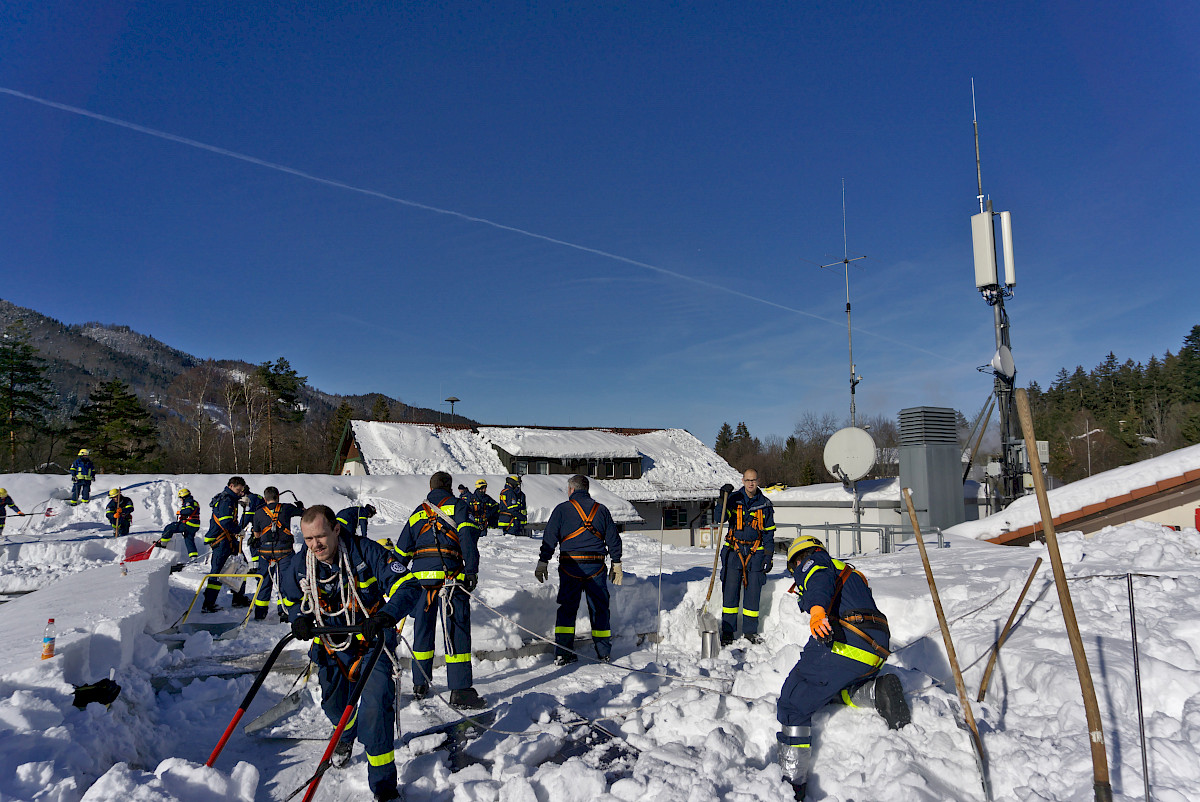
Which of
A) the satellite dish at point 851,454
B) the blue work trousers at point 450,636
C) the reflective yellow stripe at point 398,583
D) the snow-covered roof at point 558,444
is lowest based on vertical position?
the blue work trousers at point 450,636

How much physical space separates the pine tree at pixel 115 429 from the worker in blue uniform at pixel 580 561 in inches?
1572

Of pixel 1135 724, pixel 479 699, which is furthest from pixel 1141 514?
pixel 479 699

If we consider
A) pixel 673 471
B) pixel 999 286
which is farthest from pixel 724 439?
pixel 999 286

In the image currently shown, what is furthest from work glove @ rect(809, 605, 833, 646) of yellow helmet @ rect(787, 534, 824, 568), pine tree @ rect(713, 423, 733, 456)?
pine tree @ rect(713, 423, 733, 456)

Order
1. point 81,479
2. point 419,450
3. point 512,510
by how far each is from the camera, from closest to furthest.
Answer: point 512,510 → point 81,479 → point 419,450

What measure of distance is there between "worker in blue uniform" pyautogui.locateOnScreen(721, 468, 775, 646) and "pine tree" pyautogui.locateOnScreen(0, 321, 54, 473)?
45275 mm

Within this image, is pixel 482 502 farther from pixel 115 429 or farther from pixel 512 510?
pixel 115 429

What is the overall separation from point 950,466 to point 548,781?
1727 cm

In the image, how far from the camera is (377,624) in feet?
13.9

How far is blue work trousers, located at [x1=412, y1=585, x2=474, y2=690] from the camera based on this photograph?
6324 millimetres

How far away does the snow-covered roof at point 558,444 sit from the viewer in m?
32.4

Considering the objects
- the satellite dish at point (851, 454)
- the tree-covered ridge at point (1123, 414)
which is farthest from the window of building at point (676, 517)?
the tree-covered ridge at point (1123, 414)

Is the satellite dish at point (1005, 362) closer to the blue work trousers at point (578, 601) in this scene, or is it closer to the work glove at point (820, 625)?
the blue work trousers at point (578, 601)

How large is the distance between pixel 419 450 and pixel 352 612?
27780mm
